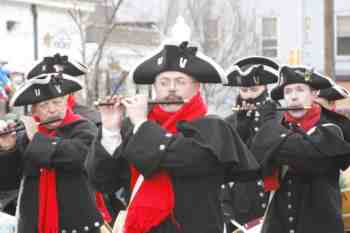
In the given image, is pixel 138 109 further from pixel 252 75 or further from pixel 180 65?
pixel 252 75

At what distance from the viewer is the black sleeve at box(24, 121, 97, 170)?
25.2ft

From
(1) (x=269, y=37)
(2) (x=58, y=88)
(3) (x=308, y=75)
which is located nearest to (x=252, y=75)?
(3) (x=308, y=75)

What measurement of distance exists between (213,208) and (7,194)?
478 centimetres

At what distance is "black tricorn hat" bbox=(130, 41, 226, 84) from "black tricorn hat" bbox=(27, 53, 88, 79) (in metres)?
2.41

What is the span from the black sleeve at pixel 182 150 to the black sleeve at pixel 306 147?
3.51ft

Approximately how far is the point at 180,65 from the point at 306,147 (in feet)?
4.50

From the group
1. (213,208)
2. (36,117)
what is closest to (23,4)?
(36,117)

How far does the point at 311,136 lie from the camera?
757 centimetres

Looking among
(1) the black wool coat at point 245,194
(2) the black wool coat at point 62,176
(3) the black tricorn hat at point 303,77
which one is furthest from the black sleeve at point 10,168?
(1) the black wool coat at point 245,194

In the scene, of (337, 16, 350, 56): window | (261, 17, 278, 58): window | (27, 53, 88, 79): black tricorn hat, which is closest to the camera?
(27, 53, 88, 79): black tricorn hat

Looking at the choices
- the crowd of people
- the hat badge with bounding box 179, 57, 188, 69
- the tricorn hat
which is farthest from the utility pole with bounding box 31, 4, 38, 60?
the hat badge with bounding box 179, 57, 188, 69

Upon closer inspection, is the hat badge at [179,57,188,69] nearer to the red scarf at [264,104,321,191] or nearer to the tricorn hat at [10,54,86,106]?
the red scarf at [264,104,321,191]

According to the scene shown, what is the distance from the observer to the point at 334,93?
351 inches

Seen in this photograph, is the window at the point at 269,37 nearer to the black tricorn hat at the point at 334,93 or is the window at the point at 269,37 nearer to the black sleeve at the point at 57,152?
the black tricorn hat at the point at 334,93
